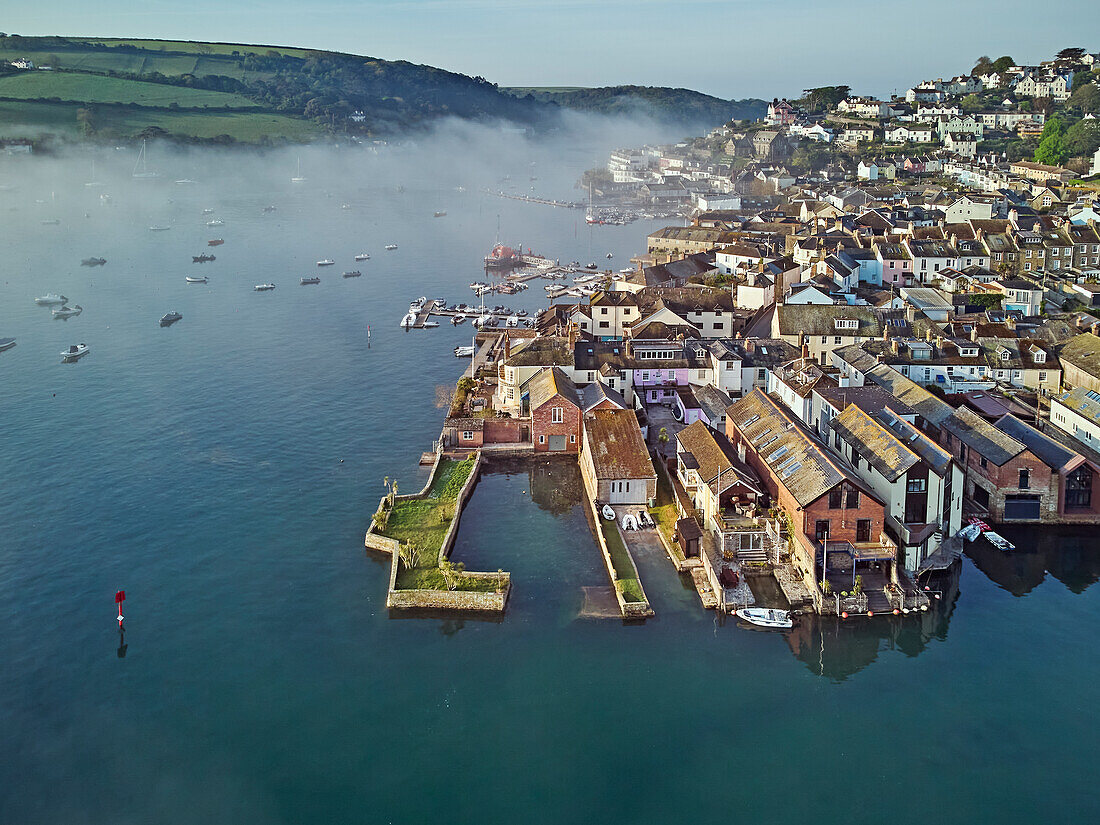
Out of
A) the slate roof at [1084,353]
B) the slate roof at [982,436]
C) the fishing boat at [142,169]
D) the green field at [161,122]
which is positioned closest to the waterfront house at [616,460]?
the slate roof at [982,436]

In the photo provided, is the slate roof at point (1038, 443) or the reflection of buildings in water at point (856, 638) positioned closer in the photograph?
the reflection of buildings in water at point (856, 638)

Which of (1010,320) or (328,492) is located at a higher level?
(1010,320)

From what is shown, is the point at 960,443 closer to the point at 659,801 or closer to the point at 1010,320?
the point at 1010,320

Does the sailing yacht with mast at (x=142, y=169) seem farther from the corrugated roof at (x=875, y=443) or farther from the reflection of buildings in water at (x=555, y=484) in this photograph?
the corrugated roof at (x=875, y=443)

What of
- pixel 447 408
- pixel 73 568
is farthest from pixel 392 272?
pixel 73 568

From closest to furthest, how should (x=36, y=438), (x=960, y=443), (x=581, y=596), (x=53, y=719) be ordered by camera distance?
(x=53, y=719), (x=581, y=596), (x=960, y=443), (x=36, y=438)

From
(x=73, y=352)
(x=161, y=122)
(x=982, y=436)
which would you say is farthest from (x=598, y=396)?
(x=161, y=122)

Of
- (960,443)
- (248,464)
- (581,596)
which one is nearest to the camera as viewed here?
(581,596)

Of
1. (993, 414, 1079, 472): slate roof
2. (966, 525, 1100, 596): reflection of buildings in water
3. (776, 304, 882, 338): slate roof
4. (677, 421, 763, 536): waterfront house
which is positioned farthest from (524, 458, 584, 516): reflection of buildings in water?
(776, 304, 882, 338): slate roof
